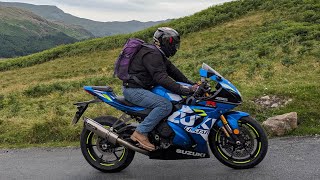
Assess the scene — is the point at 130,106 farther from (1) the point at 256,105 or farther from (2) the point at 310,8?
(2) the point at 310,8


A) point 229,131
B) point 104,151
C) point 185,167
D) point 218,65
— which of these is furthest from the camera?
point 218,65

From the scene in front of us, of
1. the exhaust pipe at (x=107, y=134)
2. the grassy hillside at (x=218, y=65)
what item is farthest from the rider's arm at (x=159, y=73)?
the grassy hillside at (x=218, y=65)

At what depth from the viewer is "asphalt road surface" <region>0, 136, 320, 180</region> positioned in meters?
6.07

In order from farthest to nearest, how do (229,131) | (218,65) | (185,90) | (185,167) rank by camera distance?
(218,65) < (185,167) < (229,131) < (185,90)

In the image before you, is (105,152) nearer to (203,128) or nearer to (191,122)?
(191,122)

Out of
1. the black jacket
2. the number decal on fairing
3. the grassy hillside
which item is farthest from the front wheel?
the grassy hillside

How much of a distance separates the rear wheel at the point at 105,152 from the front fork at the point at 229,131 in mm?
1543

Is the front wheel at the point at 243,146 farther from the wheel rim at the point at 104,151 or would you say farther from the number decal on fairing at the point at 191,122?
the wheel rim at the point at 104,151

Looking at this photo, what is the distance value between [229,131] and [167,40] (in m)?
1.70

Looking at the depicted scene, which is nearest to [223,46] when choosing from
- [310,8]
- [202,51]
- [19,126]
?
[202,51]

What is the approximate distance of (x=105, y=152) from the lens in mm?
6797

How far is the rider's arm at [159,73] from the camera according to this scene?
6.10 metres

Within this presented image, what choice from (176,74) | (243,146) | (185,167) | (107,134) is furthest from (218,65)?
(107,134)

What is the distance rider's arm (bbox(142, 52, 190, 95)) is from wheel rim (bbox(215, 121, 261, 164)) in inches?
37.9
